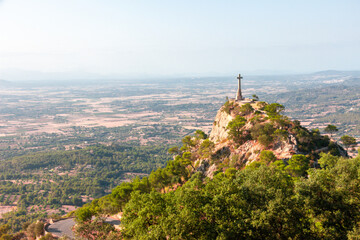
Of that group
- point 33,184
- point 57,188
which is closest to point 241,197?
point 57,188

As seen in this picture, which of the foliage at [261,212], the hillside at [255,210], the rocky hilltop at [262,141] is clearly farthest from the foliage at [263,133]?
the foliage at [261,212]

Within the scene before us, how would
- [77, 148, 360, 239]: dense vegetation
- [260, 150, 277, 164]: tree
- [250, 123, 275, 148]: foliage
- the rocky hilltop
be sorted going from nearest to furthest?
[77, 148, 360, 239]: dense vegetation < [260, 150, 277, 164]: tree < the rocky hilltop < [250, 123, 275, 148]: foliage

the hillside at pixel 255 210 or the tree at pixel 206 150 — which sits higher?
the hillside at pixel 255 210

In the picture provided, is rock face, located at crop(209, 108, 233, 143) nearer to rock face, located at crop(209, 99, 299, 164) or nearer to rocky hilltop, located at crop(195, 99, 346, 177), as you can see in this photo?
rock face, located at crop(209, 99, 299, 164)

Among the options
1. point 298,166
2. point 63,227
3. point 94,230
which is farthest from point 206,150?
point 94,230

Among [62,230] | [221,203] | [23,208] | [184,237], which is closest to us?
[184,237]

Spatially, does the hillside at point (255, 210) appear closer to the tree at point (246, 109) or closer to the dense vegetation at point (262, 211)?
the dense vegetation at point (262, 211)

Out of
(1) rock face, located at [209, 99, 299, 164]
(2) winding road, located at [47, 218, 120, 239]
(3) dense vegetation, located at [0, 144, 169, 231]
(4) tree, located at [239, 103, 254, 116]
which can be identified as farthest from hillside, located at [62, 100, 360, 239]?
(3) dense vegetation, located at [0, 144, 169, 231]

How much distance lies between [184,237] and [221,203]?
4.62 meters

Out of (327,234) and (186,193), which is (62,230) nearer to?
(186,193)

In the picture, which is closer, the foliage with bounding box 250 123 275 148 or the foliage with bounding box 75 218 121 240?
the foliage with bounding box 75 218 121 240

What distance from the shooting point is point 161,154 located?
176 metres

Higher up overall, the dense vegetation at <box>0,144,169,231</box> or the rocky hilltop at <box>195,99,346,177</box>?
the rocky hilltop at <box>195,99,346,177</box>

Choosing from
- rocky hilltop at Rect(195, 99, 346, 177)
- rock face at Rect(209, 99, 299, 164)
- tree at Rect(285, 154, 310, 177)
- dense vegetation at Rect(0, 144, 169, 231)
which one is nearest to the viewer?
tree at Rect(285, 154, 310, 177)
